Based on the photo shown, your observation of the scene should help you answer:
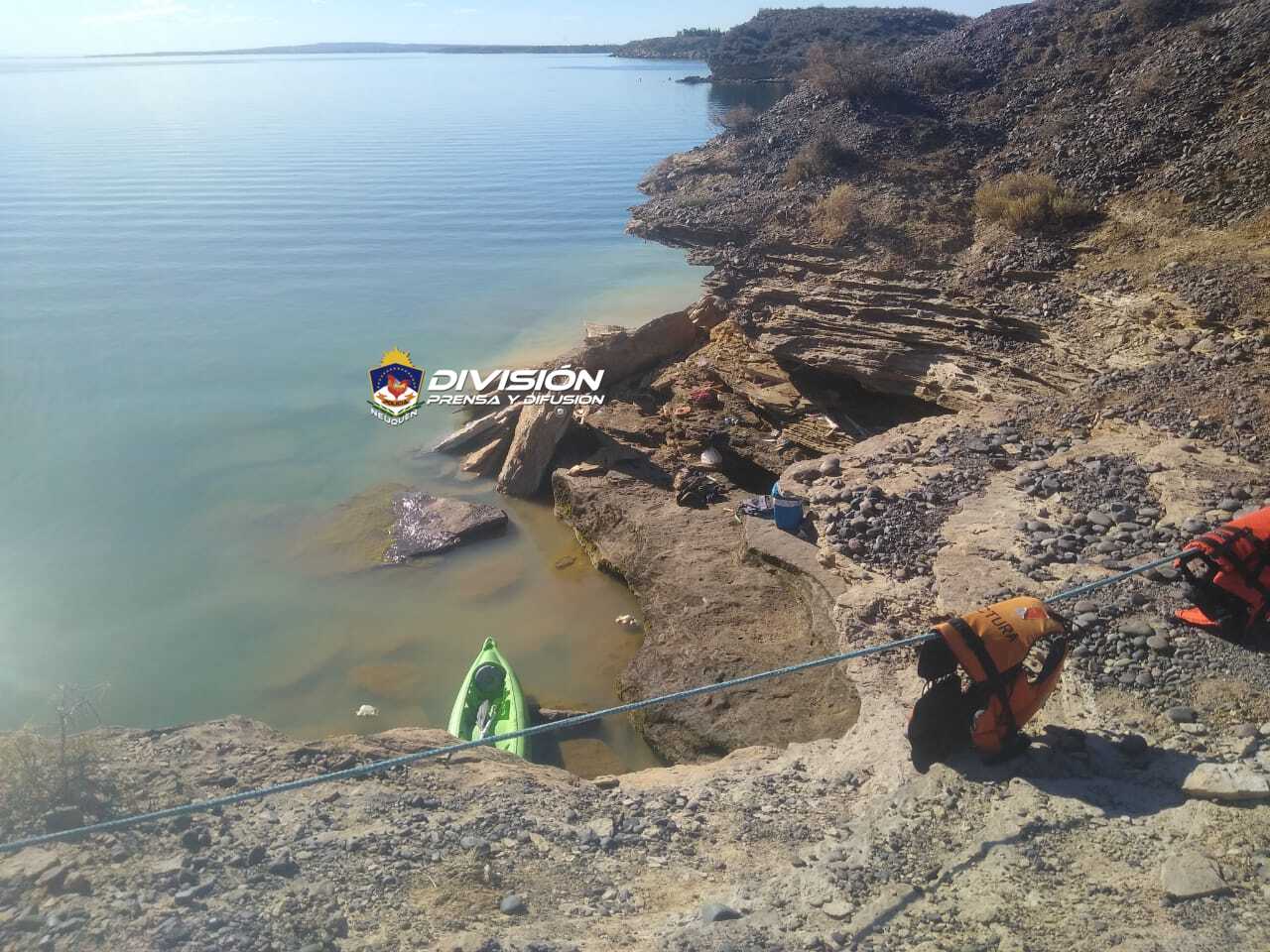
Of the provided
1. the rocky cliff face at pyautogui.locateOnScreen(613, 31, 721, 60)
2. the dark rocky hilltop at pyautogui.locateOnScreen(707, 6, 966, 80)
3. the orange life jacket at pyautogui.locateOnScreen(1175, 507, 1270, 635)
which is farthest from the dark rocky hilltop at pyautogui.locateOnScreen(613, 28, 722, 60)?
the orange life jacket at pyautogui.locateOnScreen(1175, 507, 1270, 635)

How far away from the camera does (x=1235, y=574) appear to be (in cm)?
519

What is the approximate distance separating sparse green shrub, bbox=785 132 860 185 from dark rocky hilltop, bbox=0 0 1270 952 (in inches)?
224

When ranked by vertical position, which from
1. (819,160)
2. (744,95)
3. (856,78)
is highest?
(744,95)

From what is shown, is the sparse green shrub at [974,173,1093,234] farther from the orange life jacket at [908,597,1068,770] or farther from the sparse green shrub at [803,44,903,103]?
the orange life jacket at [908,597,1068,770]

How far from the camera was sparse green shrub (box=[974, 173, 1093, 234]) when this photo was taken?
551 inches

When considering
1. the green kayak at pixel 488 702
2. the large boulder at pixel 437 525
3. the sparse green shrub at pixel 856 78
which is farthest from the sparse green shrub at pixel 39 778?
the sparse green shrub at pixel 856 78

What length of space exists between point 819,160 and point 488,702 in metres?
18.6

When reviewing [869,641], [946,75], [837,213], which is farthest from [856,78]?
[869,641]

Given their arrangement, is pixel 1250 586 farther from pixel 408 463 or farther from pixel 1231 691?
pixel 408 463

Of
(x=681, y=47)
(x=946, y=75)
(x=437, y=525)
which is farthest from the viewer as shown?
(x=681, y=47)

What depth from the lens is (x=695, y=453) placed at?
11672mm

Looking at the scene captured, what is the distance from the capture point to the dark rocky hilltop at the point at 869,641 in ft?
13.3

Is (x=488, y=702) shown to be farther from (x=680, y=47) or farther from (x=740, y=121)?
(x=680, y=47)

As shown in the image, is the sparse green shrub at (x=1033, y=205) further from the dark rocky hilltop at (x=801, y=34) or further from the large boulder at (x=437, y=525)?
the dark rocky hilltop at (x=801, y=34)
